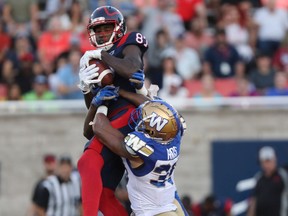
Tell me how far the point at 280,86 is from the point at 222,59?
3.38ft

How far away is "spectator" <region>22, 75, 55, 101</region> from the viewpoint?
54.4ft

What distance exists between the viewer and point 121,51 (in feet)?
30.9

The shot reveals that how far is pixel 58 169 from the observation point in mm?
15172

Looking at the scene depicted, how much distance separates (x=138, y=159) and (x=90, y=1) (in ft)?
31.0

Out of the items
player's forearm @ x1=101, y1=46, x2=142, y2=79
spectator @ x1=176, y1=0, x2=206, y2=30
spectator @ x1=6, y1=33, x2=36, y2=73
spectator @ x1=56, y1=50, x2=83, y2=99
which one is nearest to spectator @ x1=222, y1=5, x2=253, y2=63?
spectator @ x1=176, y1=0, x2=206, y2=30

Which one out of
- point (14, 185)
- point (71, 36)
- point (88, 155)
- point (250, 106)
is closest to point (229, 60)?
point (250, 106)

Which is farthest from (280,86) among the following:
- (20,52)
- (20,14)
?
(20,14)

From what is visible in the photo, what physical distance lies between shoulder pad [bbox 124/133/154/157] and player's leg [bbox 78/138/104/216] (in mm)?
399

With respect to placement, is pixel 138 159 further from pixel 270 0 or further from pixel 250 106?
pixel 270 0

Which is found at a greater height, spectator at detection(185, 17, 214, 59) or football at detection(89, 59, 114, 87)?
football at detection(89, 59, 114, 87)

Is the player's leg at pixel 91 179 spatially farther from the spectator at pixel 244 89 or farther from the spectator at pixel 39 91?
the spectator at pixel 39 91

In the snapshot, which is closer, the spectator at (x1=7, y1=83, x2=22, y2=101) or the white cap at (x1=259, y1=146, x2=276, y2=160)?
the white cap at (x1=259, y1=146, x2=276, y2=160)

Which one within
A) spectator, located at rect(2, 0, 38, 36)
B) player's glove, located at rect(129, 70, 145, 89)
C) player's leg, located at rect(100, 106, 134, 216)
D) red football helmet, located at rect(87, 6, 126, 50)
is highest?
red football helmet, located at rect(87, 6, 126, 50)

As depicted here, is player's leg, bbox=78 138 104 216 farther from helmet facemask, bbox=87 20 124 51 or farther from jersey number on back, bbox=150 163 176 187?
helmet facemask, bbox=87 20 124 51
